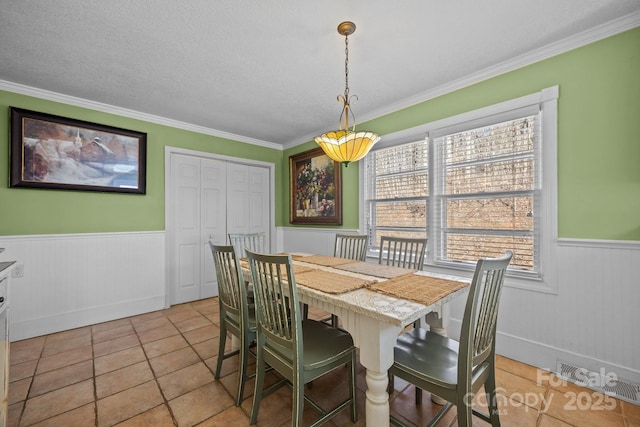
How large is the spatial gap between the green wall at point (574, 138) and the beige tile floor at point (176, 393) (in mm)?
1147

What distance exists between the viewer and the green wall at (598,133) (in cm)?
185

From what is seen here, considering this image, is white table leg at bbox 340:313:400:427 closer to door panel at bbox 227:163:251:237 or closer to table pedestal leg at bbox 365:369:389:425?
table pedestal leg at bbox 365:369:389:425

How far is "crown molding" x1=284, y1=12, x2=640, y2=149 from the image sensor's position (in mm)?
1864

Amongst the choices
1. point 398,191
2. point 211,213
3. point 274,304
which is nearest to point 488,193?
point 398,191

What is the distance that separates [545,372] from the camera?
2131 mm

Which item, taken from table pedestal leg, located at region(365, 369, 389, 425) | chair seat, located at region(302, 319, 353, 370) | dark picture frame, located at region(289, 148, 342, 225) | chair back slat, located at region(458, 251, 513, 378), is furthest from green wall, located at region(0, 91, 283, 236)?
chair back slat, located at region(458, 251, 513, 378)

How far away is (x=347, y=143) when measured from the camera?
196 cm

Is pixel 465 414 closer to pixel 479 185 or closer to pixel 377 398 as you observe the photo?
pixel 377 398

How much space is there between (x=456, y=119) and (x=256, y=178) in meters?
3.15

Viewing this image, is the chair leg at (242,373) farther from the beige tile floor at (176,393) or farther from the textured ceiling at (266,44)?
the textured ceiling at (266,44)

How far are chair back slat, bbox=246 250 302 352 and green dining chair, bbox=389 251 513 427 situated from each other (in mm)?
571

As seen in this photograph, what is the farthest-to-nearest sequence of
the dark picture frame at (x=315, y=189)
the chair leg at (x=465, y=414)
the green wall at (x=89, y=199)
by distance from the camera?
the dark picture frame at (x=315, y=189)
the green wall at (x=89, y=199)
the chair leg at (x=465, y=414)

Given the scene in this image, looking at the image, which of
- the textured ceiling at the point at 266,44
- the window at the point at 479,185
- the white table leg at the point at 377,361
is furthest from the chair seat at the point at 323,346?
the textured ceiling at the point at 266,44

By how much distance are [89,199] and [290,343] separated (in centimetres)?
313
